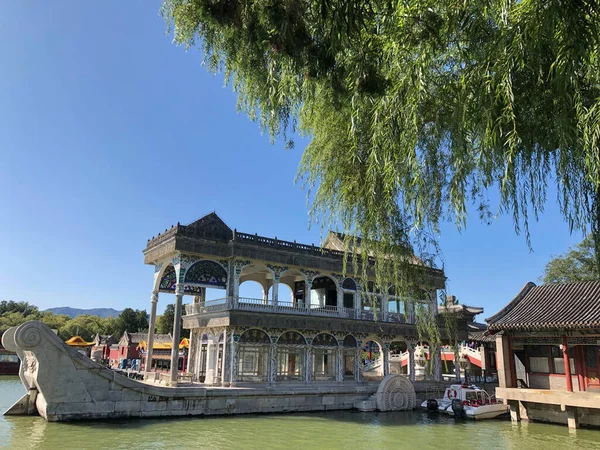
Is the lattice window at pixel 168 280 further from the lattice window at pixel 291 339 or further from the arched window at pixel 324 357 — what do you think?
the arched window at pixel 324 357

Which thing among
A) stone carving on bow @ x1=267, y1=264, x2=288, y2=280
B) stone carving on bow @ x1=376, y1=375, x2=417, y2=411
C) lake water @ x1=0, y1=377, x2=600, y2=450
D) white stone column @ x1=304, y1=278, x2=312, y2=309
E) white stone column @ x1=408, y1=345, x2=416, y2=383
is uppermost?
stone carving on bow @ x1=267, y1=264, x2=288, y2=280

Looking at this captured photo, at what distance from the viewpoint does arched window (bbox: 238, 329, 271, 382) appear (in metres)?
18.1

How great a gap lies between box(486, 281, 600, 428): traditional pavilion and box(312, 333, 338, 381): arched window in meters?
6.61

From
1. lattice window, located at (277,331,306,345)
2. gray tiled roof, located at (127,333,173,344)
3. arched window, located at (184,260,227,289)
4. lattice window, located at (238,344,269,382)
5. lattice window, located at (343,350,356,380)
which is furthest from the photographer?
gray tiled roof, located at (127,333,173,344)

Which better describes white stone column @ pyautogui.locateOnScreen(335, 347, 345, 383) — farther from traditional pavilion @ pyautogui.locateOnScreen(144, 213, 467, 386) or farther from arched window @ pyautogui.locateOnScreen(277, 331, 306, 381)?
arched window @ pyautogui.locateOnScreen(277, 331, 306, 381)

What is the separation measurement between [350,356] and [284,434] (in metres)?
8.47

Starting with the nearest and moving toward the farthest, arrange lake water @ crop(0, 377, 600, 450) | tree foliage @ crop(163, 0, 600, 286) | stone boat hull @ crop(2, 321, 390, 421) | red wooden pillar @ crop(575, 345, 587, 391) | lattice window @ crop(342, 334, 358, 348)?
tree foliage @ crop(163, 0, 600, 286)
lake water @ crop(0, 377, 600, 450)
stone boat hull @ crop(2, 321, 390, 421)
red wooden pillar @ crop(575, 345, 587, 391)
lattice window @ crop(342, 334, 358, 348)

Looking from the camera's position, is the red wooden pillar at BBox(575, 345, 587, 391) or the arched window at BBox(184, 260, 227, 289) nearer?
the red wooden pillar at BBox(575, 345, 587, 391)

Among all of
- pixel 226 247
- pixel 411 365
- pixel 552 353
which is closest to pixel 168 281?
pixel 226 247

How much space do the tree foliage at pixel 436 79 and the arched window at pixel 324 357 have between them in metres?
14.9

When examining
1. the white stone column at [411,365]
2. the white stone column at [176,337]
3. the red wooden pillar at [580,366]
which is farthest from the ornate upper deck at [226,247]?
the red wooden pillar at [580,366]

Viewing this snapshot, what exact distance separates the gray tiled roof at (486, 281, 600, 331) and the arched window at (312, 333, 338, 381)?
21.7ft

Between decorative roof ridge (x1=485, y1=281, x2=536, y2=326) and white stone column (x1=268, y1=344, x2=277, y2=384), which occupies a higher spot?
decorative roof ridge (x1=485, y1=281, x2=536, y2=326)

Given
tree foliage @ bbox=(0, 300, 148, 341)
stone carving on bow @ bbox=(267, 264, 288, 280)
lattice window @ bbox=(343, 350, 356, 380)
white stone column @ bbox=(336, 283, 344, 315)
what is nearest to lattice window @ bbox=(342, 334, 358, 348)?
lattice window @ bbox=(343, 350, 356, 380)
